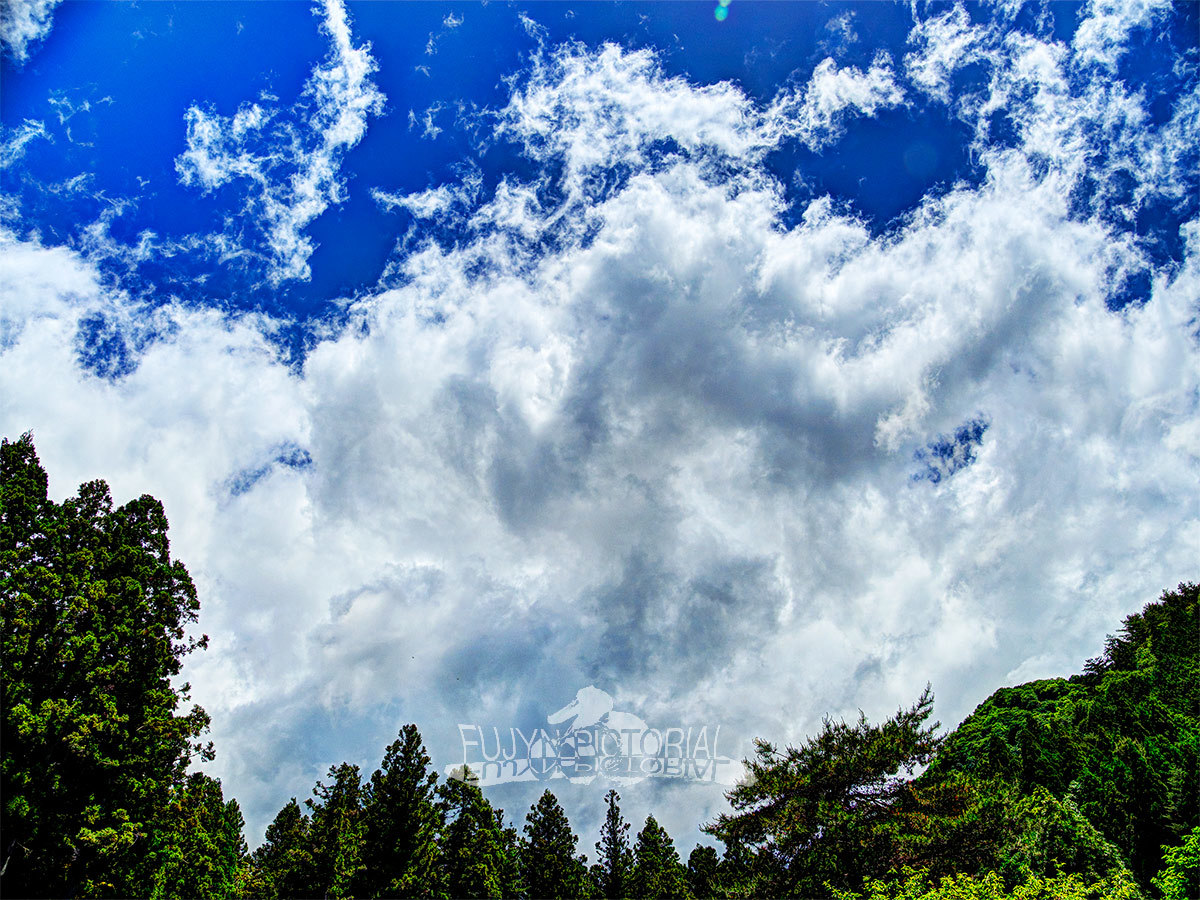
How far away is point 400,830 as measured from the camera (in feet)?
90.8

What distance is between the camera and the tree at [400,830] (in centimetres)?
2678

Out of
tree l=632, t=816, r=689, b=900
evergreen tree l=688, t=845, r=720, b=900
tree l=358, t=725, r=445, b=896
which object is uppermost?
tree l=358, t=725, r=445, b=896

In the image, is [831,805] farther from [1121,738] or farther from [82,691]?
[82,691]

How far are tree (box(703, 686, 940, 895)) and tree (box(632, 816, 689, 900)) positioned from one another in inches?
644

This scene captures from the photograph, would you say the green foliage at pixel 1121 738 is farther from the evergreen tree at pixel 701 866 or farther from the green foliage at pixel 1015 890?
the evergreen tree at pixel 701 866

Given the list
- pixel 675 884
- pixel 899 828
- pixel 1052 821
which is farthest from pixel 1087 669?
pixel 899 828

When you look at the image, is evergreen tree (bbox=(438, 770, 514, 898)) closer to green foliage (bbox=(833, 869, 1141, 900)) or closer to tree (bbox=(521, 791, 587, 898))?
tree (bbox=(521, 791, 587, 898))

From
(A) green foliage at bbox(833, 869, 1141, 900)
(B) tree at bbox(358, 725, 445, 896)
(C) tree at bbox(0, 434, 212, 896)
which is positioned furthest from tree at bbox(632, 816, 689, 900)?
(C) tree at bbox(0, 434, 212, 896)

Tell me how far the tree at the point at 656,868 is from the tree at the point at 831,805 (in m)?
16.3

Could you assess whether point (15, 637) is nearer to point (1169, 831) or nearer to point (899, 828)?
point (899, 828)

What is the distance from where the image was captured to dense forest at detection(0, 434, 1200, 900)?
20531 millimetres

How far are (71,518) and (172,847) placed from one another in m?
12.6

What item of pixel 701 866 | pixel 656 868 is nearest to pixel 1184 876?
pixel 656 868

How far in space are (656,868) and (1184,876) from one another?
107 feet
